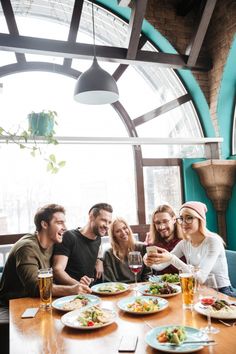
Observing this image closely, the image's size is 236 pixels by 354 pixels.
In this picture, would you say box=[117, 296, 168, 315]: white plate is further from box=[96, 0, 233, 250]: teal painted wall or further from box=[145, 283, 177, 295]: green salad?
box=[96, 0, 233, 250]: teal painted wall

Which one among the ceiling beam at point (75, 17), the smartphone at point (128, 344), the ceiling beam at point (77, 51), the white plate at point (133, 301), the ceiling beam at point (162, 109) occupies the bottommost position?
the smartphone at point (128, 344)

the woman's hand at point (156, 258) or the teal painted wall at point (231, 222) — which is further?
the teal painted wall at point (231, 222)

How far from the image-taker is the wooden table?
124cm

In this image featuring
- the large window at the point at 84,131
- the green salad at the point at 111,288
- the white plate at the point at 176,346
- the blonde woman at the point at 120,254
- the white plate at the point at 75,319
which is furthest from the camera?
the large window at the point at 84,131

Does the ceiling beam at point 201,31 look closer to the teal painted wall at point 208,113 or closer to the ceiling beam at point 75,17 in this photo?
the teal painted wall at point 208,113

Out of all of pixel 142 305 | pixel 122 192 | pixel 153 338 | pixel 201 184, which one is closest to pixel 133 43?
pixel 122 192

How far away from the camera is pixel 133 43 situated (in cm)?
343

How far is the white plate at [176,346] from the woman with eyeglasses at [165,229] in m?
1.45

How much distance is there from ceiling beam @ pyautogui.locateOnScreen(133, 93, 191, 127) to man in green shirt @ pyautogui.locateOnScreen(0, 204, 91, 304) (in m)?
2.29

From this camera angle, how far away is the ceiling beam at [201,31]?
346cm

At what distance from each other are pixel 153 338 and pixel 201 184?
342 cm

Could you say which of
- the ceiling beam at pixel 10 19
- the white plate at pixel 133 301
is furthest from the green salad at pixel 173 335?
the ceiling beam at pixel 10 19

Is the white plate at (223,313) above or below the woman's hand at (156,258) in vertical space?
below

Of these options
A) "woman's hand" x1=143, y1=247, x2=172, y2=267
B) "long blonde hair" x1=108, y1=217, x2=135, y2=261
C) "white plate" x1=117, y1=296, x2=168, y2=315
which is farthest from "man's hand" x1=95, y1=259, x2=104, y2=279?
"white plate" x1=117, y1=296, x2=168, y2=315
